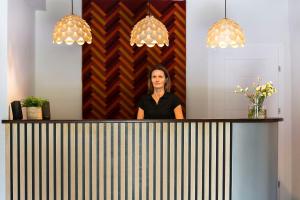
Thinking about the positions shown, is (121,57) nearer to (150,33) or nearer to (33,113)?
(150,33)

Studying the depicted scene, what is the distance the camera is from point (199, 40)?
17.3ft

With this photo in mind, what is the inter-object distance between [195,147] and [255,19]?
8.14ft

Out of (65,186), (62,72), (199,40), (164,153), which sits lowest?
(65,186)

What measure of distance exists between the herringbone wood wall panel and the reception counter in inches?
62.0

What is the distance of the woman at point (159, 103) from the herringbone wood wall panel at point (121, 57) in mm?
1014

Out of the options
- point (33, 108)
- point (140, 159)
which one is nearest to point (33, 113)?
point (33, 108)

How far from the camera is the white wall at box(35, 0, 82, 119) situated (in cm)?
520

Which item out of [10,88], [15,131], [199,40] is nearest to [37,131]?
[15,131]

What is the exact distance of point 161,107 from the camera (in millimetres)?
4223

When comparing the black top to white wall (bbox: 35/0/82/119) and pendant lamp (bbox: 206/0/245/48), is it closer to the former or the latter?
pendant lamp (bbox: 206/0/245/48)

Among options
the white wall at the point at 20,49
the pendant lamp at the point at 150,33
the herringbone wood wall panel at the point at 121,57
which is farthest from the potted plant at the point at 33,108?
the herringbone wood wall panel at the point at 121,57

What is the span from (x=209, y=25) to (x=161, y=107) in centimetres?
172

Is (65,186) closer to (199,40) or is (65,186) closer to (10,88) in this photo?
(10,88)

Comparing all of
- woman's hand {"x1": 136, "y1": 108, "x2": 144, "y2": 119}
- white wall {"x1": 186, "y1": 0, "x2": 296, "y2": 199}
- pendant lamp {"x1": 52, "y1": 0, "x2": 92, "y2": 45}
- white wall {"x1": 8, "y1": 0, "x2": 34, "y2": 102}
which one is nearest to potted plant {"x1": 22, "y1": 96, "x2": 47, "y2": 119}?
white wall {"x1": 8, "y1": 0, "x2": 34, "y2": 102}
